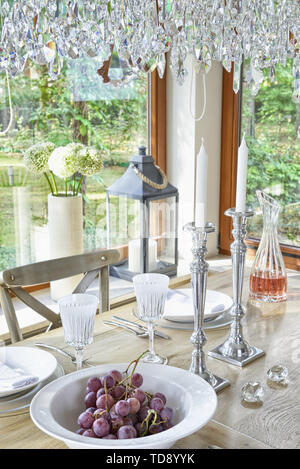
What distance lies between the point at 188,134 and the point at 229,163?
0.38 meters

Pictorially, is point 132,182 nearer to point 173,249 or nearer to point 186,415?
point 173,249

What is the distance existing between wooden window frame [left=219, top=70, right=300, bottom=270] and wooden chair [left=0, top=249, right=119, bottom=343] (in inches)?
80.3

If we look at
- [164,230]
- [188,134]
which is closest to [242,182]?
[164,230]

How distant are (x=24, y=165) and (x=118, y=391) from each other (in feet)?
7.92

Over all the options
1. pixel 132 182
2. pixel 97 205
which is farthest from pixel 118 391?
pixel 97 205

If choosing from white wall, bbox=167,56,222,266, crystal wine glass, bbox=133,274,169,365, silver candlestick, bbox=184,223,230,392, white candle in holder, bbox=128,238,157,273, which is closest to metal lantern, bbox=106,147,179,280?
white candle in holder, bbox=128,238,157,273

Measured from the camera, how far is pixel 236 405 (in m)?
1.25

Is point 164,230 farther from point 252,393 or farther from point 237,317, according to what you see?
point 252,393

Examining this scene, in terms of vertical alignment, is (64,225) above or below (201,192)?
below

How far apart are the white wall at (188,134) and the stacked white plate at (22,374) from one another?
2.60 m

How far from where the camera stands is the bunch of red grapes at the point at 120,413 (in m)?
1.02

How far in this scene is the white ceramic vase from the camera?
3127mm

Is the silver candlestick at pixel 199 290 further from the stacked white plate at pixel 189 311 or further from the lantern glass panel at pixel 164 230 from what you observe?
the lantern glass panel at pixel 164 230

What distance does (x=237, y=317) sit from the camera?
1.49m
